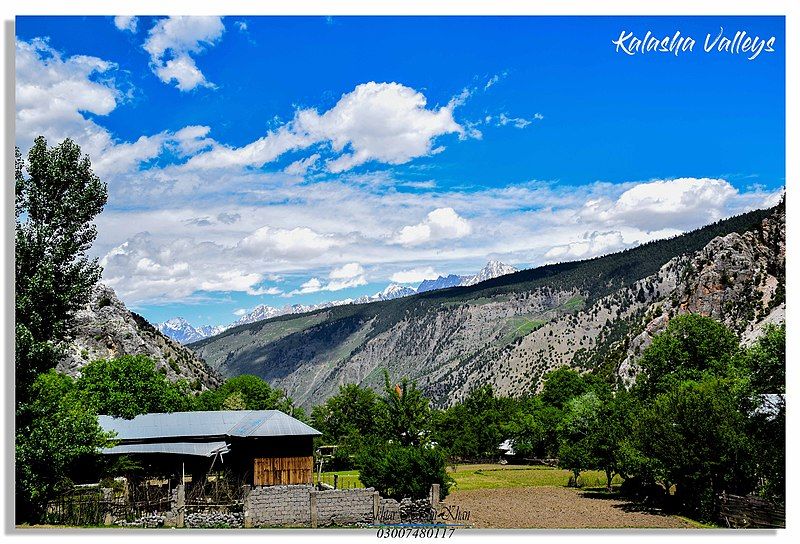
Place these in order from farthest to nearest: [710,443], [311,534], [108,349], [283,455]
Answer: [108,349], [283,455], [710,443], [311,534]

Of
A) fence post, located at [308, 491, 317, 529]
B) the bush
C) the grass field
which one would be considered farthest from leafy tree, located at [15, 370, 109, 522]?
the grass field

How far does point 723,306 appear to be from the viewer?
2344 inches

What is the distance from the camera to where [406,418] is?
26375 millimetres

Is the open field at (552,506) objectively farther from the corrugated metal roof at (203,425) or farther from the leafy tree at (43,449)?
the leafy tree at (43,449)

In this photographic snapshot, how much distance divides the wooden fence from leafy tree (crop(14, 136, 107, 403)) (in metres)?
16.9

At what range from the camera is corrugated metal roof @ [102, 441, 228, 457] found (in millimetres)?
24922

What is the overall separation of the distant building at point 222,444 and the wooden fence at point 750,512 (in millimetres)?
12797

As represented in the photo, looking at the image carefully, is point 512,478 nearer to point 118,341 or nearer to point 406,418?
point 406,418

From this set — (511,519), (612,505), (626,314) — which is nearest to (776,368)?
(511,519)

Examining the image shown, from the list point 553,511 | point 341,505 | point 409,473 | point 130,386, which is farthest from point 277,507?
point 130,386

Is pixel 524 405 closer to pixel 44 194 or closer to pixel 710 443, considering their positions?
pixel 710 443

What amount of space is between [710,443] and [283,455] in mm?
13743

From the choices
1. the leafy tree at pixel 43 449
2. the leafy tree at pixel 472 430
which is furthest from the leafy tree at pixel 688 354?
the leafy tree at pixel 472 430

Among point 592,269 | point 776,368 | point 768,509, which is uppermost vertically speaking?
point 592,269
